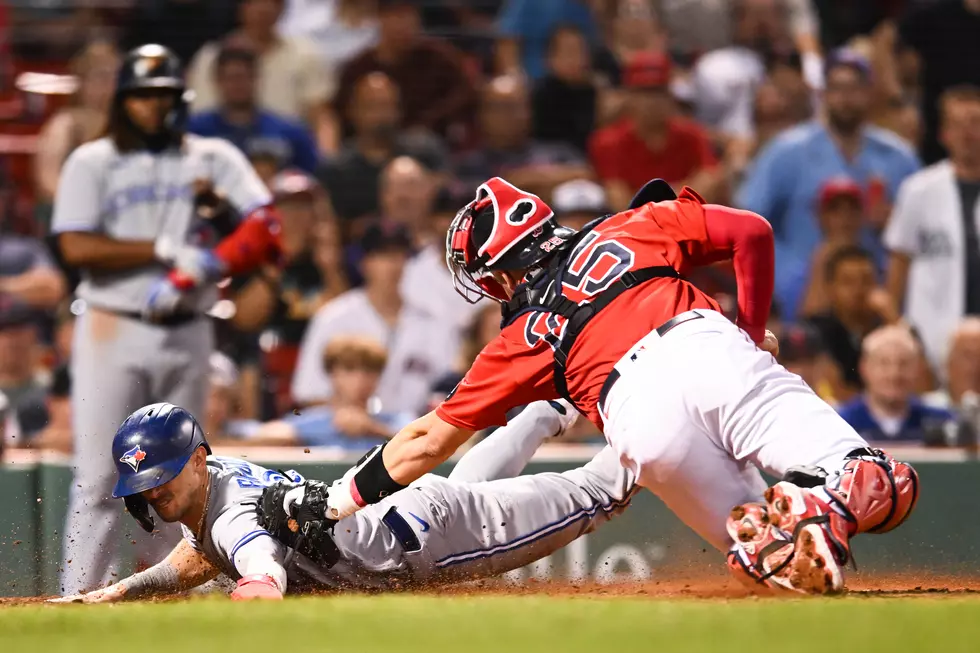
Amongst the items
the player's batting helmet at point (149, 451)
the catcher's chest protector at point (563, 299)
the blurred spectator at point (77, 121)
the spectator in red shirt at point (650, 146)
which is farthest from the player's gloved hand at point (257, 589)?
the blurred spectator at point (77, 121)

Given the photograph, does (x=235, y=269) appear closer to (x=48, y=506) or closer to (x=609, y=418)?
(x=48, y=506)

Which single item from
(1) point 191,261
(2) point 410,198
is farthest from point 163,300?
(2) point 410,198

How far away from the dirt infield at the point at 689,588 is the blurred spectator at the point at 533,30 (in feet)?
19.2

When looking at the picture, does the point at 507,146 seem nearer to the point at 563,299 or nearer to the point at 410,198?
the point at 410,198

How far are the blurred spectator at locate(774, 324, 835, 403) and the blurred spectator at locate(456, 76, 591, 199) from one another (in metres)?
2.51

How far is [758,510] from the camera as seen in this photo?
5051 millimetres

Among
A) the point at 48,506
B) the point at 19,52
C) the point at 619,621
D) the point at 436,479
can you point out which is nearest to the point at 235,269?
the point at 48,506

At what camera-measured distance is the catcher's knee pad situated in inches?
195

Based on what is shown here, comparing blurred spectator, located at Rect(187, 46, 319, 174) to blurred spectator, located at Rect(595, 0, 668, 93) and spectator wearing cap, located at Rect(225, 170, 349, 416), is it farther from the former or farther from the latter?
blurred spectator, located at Rect(595, 0, 668, 93)

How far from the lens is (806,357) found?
30.4ft

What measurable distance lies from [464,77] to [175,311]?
15.3ft

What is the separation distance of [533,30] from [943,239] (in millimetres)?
3930

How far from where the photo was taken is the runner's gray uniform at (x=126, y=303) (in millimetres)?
7734

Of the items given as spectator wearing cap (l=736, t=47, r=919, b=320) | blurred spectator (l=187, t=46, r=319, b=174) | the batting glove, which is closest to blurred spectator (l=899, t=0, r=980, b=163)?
spectator wearing cap (l=736, t=47, r=919, b=320)
